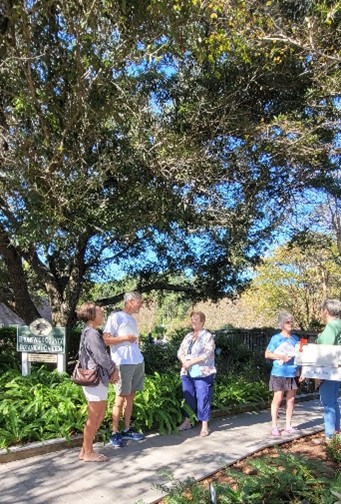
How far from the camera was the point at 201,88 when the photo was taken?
831 centimetres

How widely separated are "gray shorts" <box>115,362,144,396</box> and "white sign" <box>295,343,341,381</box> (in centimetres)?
189

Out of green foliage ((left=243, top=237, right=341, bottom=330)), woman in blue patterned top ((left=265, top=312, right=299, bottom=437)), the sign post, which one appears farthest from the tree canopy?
green foliage ((left=243, top=237, right=341, bottom=330))

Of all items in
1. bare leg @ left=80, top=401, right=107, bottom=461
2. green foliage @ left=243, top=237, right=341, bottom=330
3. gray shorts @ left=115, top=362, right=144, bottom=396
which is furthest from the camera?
green foliage @ left=243, top=237, right=341, bottom=330

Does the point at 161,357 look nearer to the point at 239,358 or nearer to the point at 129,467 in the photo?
the point at 239,358

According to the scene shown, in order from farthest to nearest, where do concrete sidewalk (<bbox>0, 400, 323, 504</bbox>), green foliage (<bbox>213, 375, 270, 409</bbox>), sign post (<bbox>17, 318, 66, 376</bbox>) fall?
1. green foliage (<bbox>213, 375, 270, 409</bbox>)
2. sign post (<bbox>17, 318, 66, 376</bbox>)
3. concrete sidewalk (<bbox>0, 400, 323, 504</bbox>)

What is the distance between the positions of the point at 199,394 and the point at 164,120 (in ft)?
15.0

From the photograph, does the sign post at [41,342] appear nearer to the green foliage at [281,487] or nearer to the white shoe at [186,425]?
the white shoe at [186,425]

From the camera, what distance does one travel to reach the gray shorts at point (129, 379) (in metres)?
5.66

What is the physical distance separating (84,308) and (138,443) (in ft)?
5.85

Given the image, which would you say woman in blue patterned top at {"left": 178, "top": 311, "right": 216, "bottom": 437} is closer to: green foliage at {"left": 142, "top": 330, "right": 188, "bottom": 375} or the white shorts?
the white shorts

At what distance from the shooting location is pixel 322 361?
529 centimetres

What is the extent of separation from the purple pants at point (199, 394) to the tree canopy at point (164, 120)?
8.18 ft

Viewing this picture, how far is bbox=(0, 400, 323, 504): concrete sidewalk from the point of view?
4.22 metres

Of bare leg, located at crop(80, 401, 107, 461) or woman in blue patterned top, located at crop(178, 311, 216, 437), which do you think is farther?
woman in blue patterned top, located at crop(178, 311, 216, 437)
